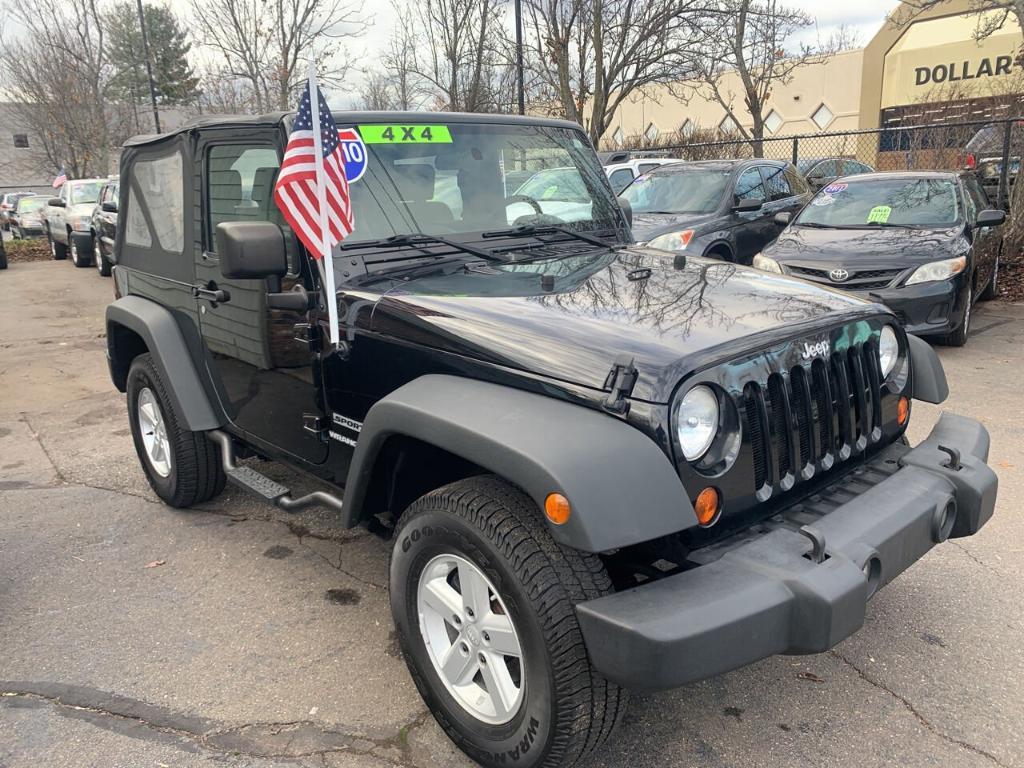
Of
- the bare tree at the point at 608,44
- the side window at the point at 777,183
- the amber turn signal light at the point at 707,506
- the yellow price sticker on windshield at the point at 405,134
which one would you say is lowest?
the amber turn signal light at the point at 707,506

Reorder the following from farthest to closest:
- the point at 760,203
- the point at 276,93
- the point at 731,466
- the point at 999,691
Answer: the point at 276,93, the point at 760,203, the point at 999,691, the point at 731,466

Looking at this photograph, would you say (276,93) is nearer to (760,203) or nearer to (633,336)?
(760,203)

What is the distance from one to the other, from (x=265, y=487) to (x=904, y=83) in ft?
104

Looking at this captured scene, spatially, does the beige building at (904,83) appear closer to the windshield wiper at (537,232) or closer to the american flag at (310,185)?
the windshield wiper at (537,232)

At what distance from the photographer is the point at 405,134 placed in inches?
131

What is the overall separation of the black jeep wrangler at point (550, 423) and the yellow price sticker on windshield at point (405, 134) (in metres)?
0.01

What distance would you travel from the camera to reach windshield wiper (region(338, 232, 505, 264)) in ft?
10.1

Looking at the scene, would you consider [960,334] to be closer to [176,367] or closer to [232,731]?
[176,367]

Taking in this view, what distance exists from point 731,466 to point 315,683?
174 cm

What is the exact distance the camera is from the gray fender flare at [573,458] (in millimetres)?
1972

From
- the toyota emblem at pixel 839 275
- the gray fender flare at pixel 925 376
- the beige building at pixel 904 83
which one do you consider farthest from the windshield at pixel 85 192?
the gray fender flare at pixel 925 376

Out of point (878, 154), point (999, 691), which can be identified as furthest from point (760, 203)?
point (878, 154)

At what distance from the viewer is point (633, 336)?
2.35 meters

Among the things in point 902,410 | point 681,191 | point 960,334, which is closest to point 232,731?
point 902,410
